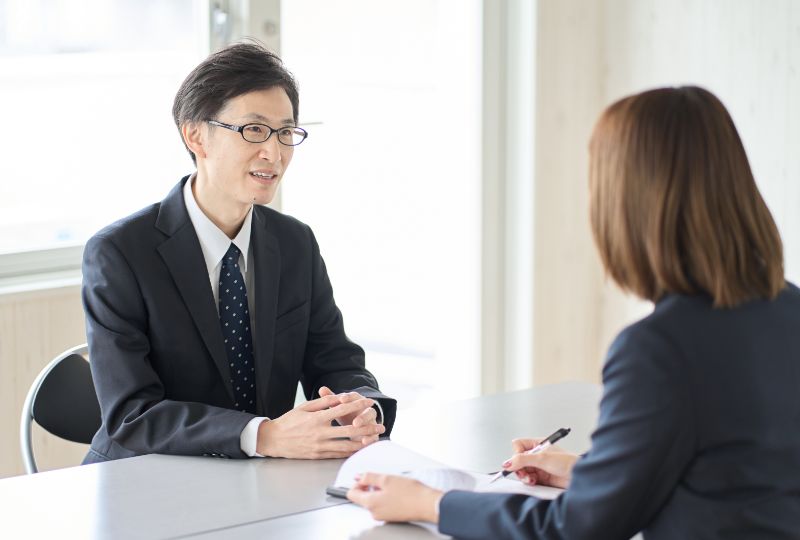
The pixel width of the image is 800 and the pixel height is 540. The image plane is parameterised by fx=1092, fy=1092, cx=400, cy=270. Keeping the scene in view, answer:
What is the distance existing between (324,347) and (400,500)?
852 mm

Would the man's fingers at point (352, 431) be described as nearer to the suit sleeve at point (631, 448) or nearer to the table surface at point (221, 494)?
the table surface at point (221, 494)

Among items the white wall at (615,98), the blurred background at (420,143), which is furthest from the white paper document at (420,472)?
the white wall at (615,98)

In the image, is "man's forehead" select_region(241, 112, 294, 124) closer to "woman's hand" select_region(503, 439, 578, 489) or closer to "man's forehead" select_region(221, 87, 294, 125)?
"man's forehead" select_region(221, 87, 294, 125)

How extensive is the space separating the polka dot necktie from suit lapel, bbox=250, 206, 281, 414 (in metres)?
0.02

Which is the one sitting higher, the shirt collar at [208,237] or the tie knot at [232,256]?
the shirt collar at [208,237]

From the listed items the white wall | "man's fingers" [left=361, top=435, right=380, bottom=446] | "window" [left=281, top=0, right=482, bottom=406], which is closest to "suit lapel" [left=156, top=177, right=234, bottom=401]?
"man's fingers" [left=361, top=435, right=380, bottom=446]

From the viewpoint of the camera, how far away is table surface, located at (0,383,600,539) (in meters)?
1.64

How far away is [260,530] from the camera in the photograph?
5.37 ft

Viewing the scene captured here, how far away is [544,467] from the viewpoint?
5.95 feet

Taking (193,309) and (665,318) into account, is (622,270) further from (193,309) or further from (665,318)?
(193,309)

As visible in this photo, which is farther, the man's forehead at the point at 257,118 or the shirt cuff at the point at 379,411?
the man's forehead at the point at 257,118

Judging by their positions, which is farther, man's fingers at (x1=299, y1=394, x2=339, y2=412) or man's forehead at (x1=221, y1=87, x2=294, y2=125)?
man's forehead at (x1=221, y1=87, x2=294, y2=125)

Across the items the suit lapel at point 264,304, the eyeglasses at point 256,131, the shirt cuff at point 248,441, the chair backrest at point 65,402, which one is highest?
the eyeglasses at point 256,131

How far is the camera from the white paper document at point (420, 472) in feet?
5.77
